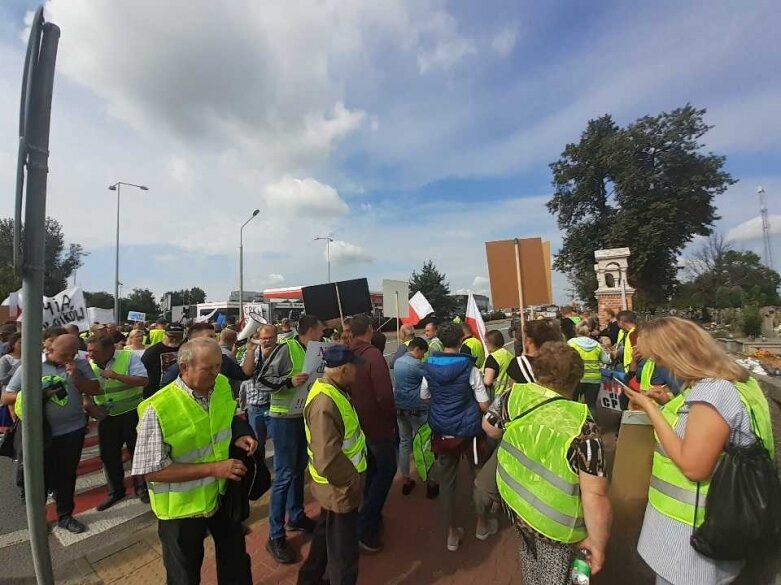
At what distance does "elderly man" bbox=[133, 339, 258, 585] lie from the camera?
6.98 feet

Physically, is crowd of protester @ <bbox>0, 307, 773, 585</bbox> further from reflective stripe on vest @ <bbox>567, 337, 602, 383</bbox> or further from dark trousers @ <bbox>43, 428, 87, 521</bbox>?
reflective stripe on vest @ <bbox>567, 337, 602, 383</bbox>

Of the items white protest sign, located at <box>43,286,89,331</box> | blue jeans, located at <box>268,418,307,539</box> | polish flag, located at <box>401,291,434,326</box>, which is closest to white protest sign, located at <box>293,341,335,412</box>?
blue jeans, located at <box>268,418,307,539</box>

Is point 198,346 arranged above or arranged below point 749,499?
above

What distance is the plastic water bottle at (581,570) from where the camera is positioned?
72.6 inches

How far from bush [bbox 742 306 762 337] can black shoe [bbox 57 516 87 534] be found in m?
23.4

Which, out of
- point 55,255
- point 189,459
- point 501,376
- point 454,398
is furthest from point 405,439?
point 55,255

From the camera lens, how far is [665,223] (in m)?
27.8

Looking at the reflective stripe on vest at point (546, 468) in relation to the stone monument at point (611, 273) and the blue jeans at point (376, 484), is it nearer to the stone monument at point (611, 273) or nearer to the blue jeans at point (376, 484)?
the blue jeans at point (376, 484)

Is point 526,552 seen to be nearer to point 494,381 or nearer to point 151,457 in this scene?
point 151,457

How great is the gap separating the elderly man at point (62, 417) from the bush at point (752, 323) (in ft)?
76.7

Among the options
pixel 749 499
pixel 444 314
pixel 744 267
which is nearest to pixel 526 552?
pixel 749 499

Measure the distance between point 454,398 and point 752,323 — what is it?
21.2 meters

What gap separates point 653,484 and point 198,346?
231 centimetres

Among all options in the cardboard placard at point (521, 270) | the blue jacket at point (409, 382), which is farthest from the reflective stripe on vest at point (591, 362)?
the blue jacket at point (409, 382)
